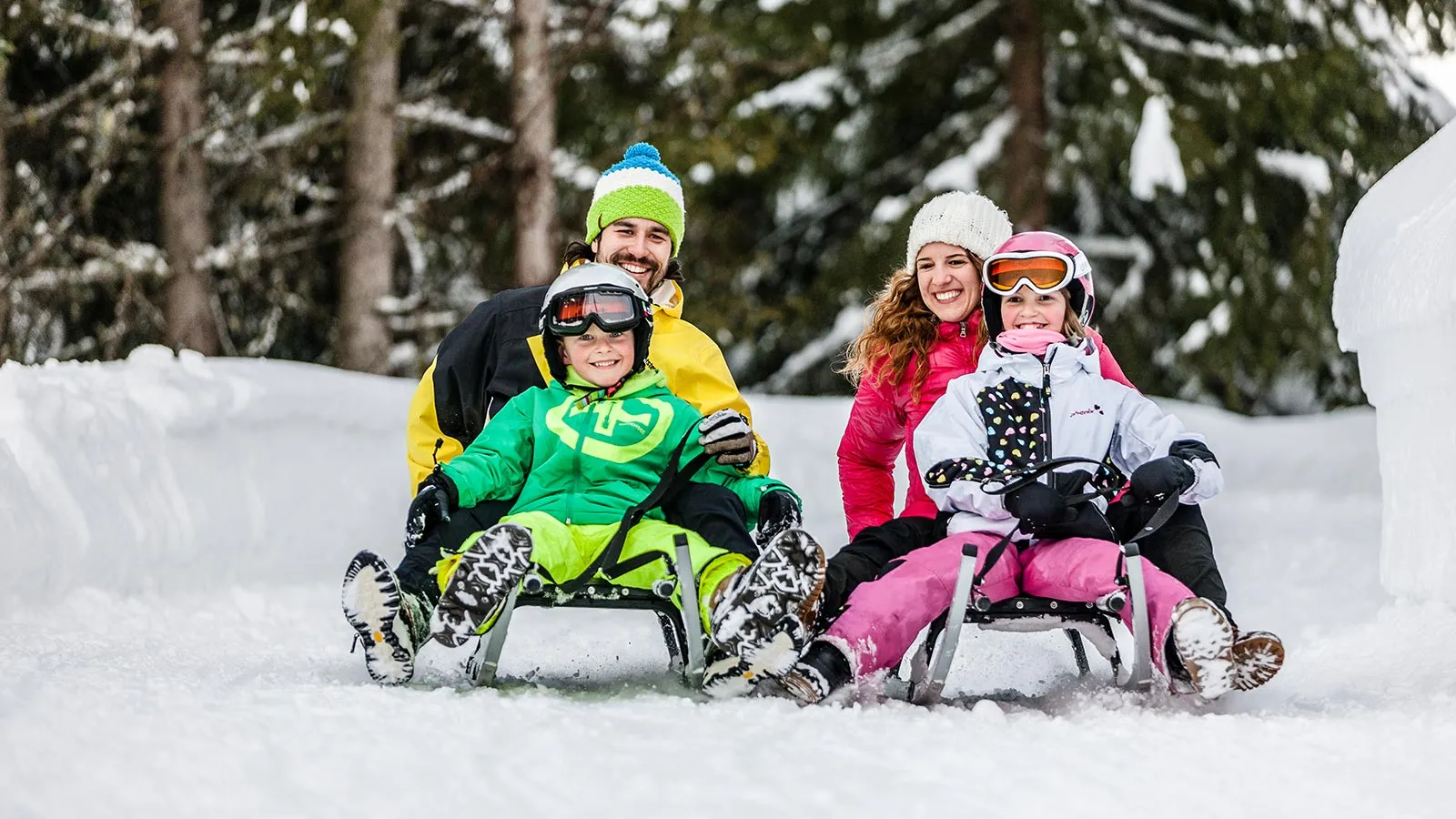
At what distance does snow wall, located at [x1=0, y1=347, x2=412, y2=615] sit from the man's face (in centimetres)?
210

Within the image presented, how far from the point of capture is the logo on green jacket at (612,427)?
3979 mm

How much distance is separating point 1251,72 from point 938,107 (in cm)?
378

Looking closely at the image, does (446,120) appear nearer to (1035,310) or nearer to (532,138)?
(532,138)

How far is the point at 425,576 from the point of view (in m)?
3.81

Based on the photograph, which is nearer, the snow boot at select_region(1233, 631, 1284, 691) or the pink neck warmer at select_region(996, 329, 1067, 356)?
the snow boot at select_region(1233, 631, 1284, 691)

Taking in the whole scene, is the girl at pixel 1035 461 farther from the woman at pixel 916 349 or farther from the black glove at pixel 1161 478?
the woman at pixel 916 349

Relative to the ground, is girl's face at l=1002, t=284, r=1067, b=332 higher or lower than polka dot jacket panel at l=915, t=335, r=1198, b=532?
higher

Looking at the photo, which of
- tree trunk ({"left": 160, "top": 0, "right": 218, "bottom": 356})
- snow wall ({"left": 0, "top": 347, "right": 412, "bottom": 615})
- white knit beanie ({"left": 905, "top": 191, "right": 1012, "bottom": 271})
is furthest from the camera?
tree trunk ({"left": 160, "top": 0, "right": 218, "bottom": 356})

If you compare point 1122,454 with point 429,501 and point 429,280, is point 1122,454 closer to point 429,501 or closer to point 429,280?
point 429,501

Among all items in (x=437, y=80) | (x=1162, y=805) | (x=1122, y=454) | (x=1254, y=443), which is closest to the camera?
(x=1162, y=805)

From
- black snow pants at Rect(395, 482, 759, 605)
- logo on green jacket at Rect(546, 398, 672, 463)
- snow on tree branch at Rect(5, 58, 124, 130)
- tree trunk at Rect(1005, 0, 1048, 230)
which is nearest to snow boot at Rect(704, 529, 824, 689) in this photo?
black snow pants at Rect(395, 482, 759, 605)

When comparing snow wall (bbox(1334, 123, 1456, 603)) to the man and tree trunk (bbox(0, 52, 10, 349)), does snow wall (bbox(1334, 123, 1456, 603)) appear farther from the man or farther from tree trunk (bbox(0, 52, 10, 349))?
tree trunk (bbox(0, 52, 10, 349))

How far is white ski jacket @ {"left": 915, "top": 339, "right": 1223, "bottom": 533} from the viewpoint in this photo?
153 inches

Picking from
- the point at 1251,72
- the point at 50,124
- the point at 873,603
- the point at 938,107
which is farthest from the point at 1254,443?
the point at 50,124
